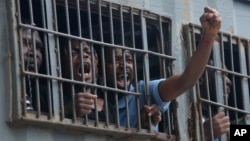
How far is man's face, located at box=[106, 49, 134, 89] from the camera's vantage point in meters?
9.64

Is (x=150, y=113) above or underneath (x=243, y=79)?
underneath

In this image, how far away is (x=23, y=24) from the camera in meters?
9.00

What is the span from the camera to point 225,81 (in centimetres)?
1050

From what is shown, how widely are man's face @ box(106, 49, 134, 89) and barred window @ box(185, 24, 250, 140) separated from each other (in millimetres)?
750

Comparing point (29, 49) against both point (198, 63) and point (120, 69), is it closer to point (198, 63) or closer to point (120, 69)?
point (120, 69)

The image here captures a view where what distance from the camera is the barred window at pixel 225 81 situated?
408 inches

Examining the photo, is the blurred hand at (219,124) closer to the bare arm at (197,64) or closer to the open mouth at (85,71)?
the bare arm at (197,64)

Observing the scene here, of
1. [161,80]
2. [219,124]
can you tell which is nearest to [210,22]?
[161,80]

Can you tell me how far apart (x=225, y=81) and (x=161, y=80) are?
0.86 meters

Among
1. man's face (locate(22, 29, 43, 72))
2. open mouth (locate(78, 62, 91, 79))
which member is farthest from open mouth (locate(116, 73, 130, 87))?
man's face (locate(22, 29, 43, 72))

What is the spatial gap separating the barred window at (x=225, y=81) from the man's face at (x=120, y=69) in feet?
2.46

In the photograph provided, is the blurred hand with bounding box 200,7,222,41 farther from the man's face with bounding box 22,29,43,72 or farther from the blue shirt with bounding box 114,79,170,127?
the man's face with bounding box 22,29,43,72

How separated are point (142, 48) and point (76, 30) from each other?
0.58 m

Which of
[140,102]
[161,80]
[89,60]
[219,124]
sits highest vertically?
[89,60]
